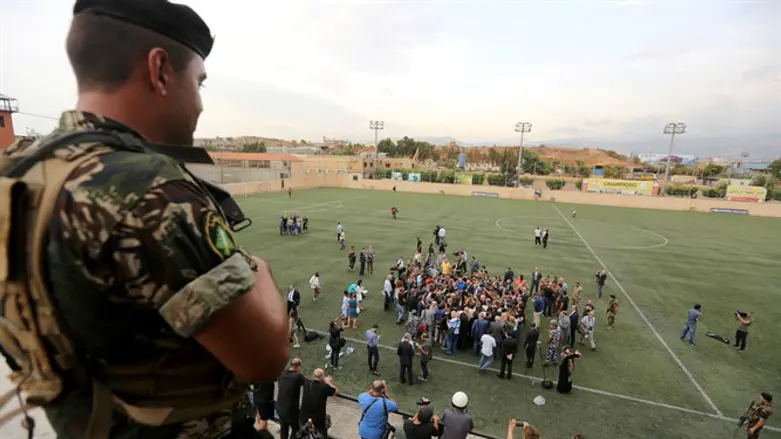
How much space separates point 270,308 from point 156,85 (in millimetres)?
818

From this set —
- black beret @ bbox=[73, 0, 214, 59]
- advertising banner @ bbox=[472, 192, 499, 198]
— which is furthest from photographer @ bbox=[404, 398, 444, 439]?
advertising banner @ bbox=[472, 192, 499, 198]

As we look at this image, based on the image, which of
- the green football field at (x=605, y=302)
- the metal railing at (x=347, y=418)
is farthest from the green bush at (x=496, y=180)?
the metal railing at (x=347, y=418)

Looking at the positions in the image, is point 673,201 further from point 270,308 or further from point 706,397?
point 270,308

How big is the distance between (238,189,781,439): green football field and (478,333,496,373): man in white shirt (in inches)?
14.4

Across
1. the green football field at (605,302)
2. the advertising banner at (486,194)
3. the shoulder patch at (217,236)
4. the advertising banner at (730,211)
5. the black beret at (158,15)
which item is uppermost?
the black beret at (158,15)

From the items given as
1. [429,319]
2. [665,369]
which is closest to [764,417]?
[665,369]

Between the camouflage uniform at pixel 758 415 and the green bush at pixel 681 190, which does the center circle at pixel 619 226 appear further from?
the green bush at pixel 681 190

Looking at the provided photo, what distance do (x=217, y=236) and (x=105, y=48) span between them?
735mm

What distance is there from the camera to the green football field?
394 inches

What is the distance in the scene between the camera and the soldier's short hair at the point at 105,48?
48.2 inches

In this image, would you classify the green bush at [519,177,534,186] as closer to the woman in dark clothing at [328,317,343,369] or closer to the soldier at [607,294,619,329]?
the soldier at [607,294,619,329]

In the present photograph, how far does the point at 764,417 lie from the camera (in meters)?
8.46

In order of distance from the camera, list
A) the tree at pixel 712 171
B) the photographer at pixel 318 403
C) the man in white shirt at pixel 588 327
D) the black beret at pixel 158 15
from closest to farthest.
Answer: the black beret at pixel 158 15, the photographer at pixel 318 403, the man in white shirt at pixel 588 327, the tree at pixel 712 171

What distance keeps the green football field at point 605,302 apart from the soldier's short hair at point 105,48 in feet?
21.6
